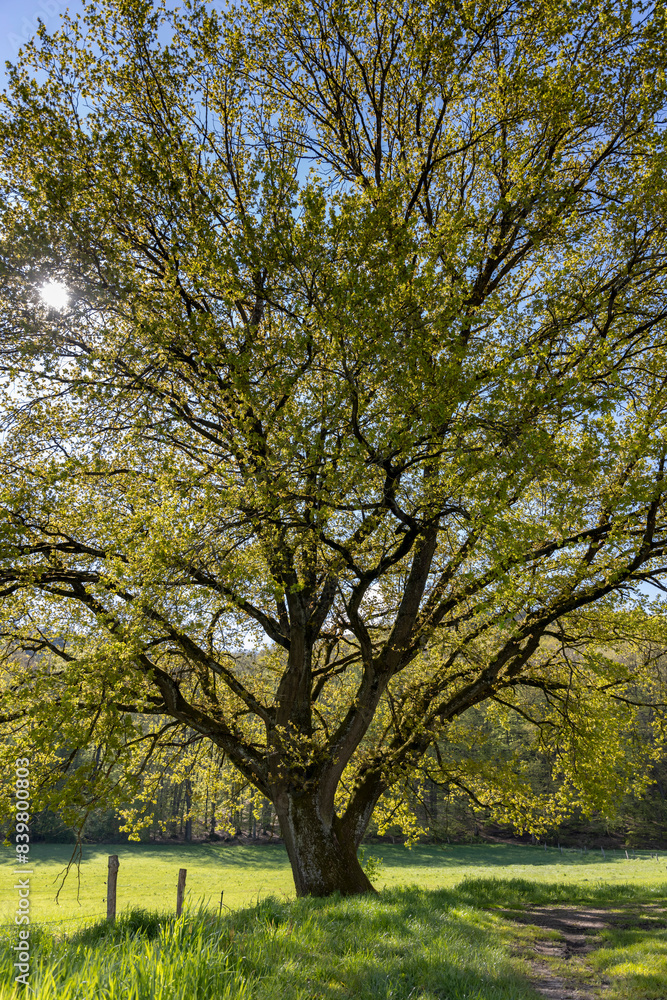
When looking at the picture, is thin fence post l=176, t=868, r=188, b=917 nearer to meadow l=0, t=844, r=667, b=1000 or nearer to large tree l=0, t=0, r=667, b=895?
meadow l=0, t=844, r=667, b=1000

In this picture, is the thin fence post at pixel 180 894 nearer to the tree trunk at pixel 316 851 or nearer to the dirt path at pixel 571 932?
the tree trunk at pixel 316 851

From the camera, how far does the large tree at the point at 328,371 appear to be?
736 centimetres

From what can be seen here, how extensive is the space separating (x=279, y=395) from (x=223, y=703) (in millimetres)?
8016

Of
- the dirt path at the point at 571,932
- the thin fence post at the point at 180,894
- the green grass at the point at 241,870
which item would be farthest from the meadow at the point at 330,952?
the green grass at the point at 241,870

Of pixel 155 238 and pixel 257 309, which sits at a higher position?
pixel 155 238

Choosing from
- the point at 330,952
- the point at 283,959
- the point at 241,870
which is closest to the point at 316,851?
the point at 330,952

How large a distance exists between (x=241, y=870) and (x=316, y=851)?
32.4 metres

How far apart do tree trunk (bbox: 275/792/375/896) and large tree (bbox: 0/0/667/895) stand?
0.07 m

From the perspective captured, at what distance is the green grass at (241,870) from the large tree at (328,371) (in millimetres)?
10827

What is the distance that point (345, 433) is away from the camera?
8.51 metres

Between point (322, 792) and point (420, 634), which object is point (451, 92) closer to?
point (420, 634)

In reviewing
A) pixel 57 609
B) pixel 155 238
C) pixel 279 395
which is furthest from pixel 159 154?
pixel 57 609

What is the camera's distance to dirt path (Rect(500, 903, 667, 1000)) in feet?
18.8

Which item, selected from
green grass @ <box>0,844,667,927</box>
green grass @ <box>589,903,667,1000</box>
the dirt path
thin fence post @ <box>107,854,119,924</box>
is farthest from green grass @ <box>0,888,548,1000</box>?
green grass @ <box>0,844,667,927</box>
